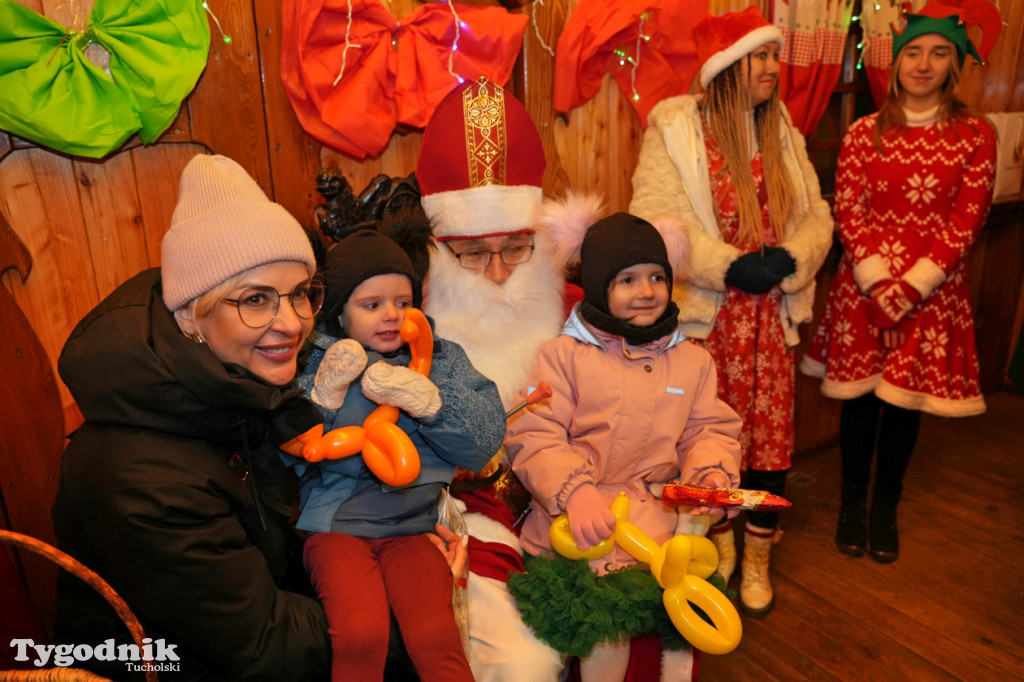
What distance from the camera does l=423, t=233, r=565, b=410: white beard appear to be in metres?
1.74

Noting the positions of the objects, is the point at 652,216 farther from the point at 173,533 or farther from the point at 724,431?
the point at 173,533

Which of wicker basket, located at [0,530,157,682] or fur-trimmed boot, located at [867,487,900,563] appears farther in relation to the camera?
fur-trimmed boot, located at [867,487,900,563]

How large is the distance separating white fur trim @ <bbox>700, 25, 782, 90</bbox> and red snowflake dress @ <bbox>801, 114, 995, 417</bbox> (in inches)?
24.6

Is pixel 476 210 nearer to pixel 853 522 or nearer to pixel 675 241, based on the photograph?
pixel 675 241

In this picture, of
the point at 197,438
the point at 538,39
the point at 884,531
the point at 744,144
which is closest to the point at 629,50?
the point at 538,39

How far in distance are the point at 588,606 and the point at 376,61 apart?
4.55 feet

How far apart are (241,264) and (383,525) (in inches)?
22.8

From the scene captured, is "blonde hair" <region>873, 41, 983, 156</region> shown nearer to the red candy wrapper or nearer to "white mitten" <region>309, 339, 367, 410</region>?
the red candy wrapper

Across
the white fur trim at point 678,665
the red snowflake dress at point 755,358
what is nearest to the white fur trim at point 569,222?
the red snowflake dress at point 755,358

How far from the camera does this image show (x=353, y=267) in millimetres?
1414

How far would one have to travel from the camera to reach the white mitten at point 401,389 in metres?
1.24

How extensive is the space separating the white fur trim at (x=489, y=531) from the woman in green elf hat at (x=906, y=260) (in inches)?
56.1

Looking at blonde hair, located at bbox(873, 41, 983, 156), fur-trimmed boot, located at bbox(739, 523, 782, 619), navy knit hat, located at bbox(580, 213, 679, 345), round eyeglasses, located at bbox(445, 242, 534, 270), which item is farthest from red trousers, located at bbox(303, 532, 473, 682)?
blonde hair, located at bbox(873, 41, 983, 156)

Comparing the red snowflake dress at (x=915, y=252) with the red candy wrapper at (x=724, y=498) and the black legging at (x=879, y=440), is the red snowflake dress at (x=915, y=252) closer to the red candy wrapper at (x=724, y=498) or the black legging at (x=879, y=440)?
the black legging at (x=879, y=440)
